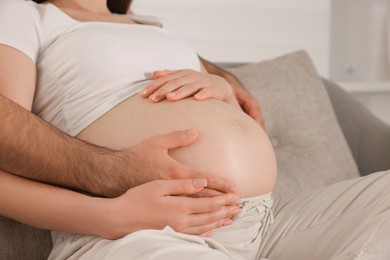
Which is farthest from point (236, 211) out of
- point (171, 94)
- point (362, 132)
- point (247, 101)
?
point (362, 132)

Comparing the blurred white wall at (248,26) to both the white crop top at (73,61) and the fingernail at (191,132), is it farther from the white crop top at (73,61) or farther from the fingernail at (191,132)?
the fingernail at (191,132)

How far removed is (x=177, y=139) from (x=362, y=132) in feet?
3.25

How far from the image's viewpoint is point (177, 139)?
1.34 metres

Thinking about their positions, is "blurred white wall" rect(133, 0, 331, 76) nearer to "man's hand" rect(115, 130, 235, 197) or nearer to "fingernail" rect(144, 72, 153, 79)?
"fingernail" rect(144, 72, 153, 79)

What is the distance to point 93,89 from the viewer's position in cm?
150

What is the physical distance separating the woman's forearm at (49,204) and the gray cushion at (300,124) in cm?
80

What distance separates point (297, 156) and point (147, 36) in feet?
1.90

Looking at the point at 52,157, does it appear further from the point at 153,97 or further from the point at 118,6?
the point at 118,6

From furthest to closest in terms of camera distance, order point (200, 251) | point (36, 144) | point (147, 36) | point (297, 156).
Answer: point (297, 156) → point (147, 36) → point (36, 144) → point (200, 251)

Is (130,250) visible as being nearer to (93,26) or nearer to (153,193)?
(153,193)

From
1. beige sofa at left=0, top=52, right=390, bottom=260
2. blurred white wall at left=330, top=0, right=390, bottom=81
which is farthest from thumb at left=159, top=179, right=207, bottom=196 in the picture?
blurred white wall at left=330, top=0, right=390, bottom=81

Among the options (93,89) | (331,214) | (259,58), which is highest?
(93,89)

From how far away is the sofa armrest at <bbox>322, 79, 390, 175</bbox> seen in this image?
83.7 inches

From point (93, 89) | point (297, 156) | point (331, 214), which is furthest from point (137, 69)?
point (297, 156)
